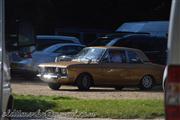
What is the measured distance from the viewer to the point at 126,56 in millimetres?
20750

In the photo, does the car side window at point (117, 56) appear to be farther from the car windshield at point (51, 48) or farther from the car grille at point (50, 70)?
the car windshield at point (51, 48)

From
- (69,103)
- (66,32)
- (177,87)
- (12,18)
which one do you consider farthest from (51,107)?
(66,32)

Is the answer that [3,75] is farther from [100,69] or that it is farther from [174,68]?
[100,69]

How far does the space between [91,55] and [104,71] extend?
2.55 feet

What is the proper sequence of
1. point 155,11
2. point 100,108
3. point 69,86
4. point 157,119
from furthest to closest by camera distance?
point 155,11 → point 69,86 → point 100,108 → point 157,119

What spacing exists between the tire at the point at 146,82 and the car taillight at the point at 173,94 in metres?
16.2

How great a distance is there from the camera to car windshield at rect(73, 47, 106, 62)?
20.2m

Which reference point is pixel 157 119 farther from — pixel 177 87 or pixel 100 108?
pixel 177 87

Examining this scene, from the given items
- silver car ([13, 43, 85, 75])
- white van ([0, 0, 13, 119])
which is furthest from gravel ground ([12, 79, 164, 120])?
white van ([0, 0, 13, 119])

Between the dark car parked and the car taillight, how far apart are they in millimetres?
21029

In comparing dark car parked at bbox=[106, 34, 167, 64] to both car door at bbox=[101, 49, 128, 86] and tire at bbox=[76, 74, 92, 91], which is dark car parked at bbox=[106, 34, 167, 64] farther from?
tire at bbox=[76, 74, 92, 91]

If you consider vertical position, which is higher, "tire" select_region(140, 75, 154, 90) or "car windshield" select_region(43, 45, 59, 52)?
"car windshield" select_region(43, 45, 59, 52)

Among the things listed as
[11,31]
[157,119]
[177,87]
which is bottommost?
[157,119]

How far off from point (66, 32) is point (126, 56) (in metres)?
16.2
